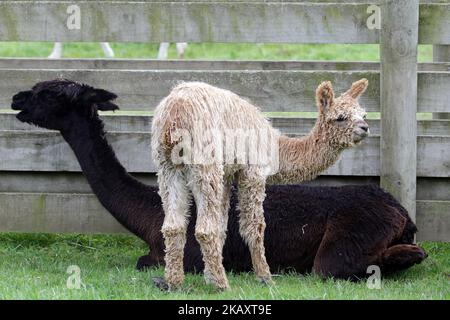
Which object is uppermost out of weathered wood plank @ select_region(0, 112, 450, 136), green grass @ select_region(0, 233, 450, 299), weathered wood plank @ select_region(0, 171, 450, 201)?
weathered wood plank @ select_region(0, 112, 450, 136)

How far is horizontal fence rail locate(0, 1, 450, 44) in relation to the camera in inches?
294

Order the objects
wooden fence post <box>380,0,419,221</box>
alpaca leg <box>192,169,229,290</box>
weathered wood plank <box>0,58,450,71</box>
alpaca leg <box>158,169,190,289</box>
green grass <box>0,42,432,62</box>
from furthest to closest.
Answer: green grass <box>0,42,432,62</box> → weathered wood plank <box>0,58,450,71</box> → wooden fence post <box>380,0,419,221</box> → alpaca leg <box>158,169,190,289</box> → alpaca leg <box>192,169,229,290</box>

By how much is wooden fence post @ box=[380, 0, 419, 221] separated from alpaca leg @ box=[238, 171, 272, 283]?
1.32 meters

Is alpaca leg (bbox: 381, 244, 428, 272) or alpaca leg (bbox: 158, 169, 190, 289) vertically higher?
alpaca leg (bbox: 158, 169, 190, 289)

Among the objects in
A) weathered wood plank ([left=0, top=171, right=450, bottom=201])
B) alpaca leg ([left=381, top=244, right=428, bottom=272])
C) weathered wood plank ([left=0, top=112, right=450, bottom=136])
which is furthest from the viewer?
weathered wood plank ([left=0, top=112, right=450, bottom=136])

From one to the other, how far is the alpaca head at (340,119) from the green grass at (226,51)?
1180 cm

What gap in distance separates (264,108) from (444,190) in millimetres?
1516

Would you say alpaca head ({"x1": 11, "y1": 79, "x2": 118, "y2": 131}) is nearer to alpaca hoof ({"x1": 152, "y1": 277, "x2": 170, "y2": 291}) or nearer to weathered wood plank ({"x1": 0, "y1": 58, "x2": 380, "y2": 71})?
alpaca hoof ({"x1": 152, "y1": 277, "x2": 170, "y2": 291})

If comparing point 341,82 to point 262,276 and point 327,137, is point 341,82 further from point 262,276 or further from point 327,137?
point 262,276

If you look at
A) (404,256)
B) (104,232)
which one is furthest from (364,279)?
(104,232)

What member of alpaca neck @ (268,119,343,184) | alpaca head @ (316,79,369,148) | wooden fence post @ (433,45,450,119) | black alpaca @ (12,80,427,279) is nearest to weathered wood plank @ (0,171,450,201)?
black alpaca @ (12,80,427,279)

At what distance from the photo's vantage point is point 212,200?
6117 mm

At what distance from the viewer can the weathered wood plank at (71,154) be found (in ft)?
25.1

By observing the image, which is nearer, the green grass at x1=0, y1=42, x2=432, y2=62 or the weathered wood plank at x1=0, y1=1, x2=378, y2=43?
the weathered wood plank at x1=0, y1=1, x2=378, y2=43
